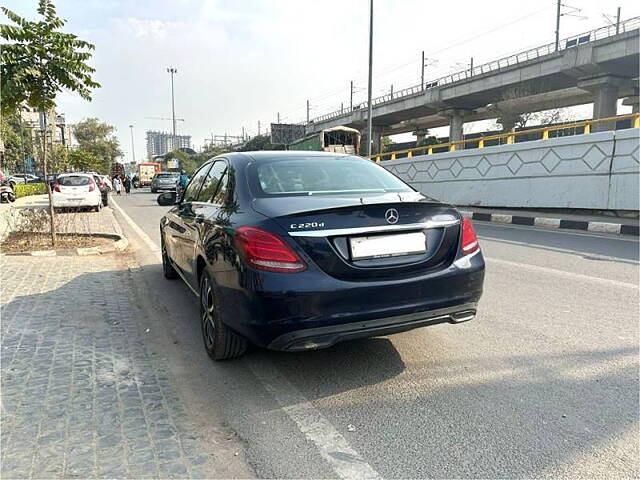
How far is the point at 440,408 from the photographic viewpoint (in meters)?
2.77

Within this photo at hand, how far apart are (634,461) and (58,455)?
108 inches

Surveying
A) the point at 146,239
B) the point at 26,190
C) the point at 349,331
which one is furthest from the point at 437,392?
the point at 26,190

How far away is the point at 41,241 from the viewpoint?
892 centimetres

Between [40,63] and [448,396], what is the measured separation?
7924mm

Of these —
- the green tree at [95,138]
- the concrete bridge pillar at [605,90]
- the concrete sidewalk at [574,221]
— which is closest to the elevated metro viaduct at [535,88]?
the concrete bridge pillar at [605,90]

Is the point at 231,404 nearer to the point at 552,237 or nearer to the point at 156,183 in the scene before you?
the point at 552,237

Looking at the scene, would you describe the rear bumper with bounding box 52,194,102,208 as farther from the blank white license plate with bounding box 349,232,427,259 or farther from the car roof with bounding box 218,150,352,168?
the blank white license plate with bounding box 349,232,427,259

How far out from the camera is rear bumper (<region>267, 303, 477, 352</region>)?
9.10 feet

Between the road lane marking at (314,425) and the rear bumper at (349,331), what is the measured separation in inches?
13.9

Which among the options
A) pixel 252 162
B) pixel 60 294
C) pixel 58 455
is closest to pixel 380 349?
pixel 252 162

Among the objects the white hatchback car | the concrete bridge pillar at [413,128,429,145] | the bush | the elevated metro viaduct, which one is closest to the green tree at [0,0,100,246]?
the white hatchback car

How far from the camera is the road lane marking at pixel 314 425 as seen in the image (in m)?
2.24

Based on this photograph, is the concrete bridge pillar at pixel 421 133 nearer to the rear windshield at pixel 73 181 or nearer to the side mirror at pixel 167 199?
the rear windshield at pixel 73 181

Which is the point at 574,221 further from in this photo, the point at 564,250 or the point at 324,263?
the point at 324,263
